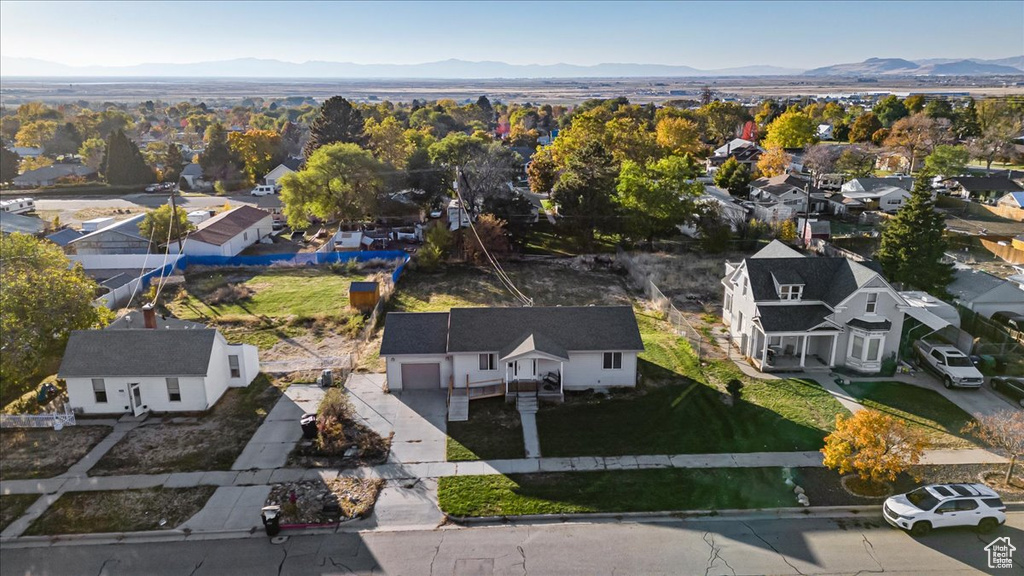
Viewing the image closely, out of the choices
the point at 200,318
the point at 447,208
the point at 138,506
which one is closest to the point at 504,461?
the point at 138,506

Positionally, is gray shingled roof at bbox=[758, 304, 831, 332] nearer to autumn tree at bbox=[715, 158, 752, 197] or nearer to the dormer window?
the dormer window

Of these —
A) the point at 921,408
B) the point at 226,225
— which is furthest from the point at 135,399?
the point at 921,408

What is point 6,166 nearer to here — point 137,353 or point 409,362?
point 137,353

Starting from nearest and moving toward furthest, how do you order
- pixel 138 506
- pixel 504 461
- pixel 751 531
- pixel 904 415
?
pixel 751 531, pixel 138 506, pixel 504 461, pixel 904 415

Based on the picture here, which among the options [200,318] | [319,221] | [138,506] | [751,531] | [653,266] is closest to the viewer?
[751,531]

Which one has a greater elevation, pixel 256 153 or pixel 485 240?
pixel 256 153

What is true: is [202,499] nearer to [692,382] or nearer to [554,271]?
[692,382]

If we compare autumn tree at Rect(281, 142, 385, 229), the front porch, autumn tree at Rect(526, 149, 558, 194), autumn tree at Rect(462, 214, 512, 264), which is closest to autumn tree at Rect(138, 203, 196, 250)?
autumn tree at Rect(281, 142, 385, 229)

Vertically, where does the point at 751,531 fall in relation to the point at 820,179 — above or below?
below
